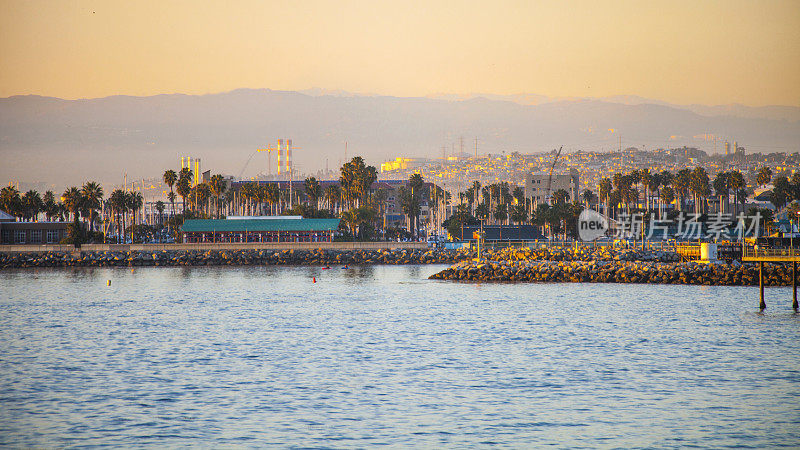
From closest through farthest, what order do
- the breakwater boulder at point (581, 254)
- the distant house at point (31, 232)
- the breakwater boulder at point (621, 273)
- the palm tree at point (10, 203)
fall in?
the breakwater boulder at point (621, 273), the breakwater boulder at point (581, 254), the distant house at point (31, 232), the palm tree at point (10, 203)

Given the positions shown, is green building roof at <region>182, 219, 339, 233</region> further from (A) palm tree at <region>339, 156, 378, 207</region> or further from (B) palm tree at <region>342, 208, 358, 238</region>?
(A) palm tree at <region>339, 156, 378, 207</region>

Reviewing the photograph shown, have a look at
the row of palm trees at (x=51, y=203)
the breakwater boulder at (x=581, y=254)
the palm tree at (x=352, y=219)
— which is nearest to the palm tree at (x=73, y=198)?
the row of palm trees at (x=51, y=203)

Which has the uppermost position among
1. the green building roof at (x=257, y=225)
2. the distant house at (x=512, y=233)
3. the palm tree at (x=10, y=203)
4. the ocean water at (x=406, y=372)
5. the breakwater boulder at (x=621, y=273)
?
the palm tree at (x=10, y=203)

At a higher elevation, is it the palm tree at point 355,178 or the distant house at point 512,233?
the palm tree at point 355,178

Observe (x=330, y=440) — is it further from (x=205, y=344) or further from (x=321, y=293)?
(x=321, y=293)

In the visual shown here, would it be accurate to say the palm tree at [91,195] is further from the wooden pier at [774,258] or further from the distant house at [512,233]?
the wooden pier at [774,258]

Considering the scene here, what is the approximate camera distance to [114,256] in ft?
406

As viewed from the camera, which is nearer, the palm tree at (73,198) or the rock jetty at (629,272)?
the rock jetty at (629,272)

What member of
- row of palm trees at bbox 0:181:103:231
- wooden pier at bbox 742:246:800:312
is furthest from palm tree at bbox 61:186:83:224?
wooden pier at bbox 742:246:800:312

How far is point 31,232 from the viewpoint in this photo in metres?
133

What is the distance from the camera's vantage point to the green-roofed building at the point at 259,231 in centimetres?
13625

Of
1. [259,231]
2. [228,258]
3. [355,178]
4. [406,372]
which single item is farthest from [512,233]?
[406,372]

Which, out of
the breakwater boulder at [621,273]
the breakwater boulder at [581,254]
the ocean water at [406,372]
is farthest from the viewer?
the breakwater boulder at [581,254]

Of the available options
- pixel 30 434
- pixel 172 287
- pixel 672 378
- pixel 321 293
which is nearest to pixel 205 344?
pixel 30 434
